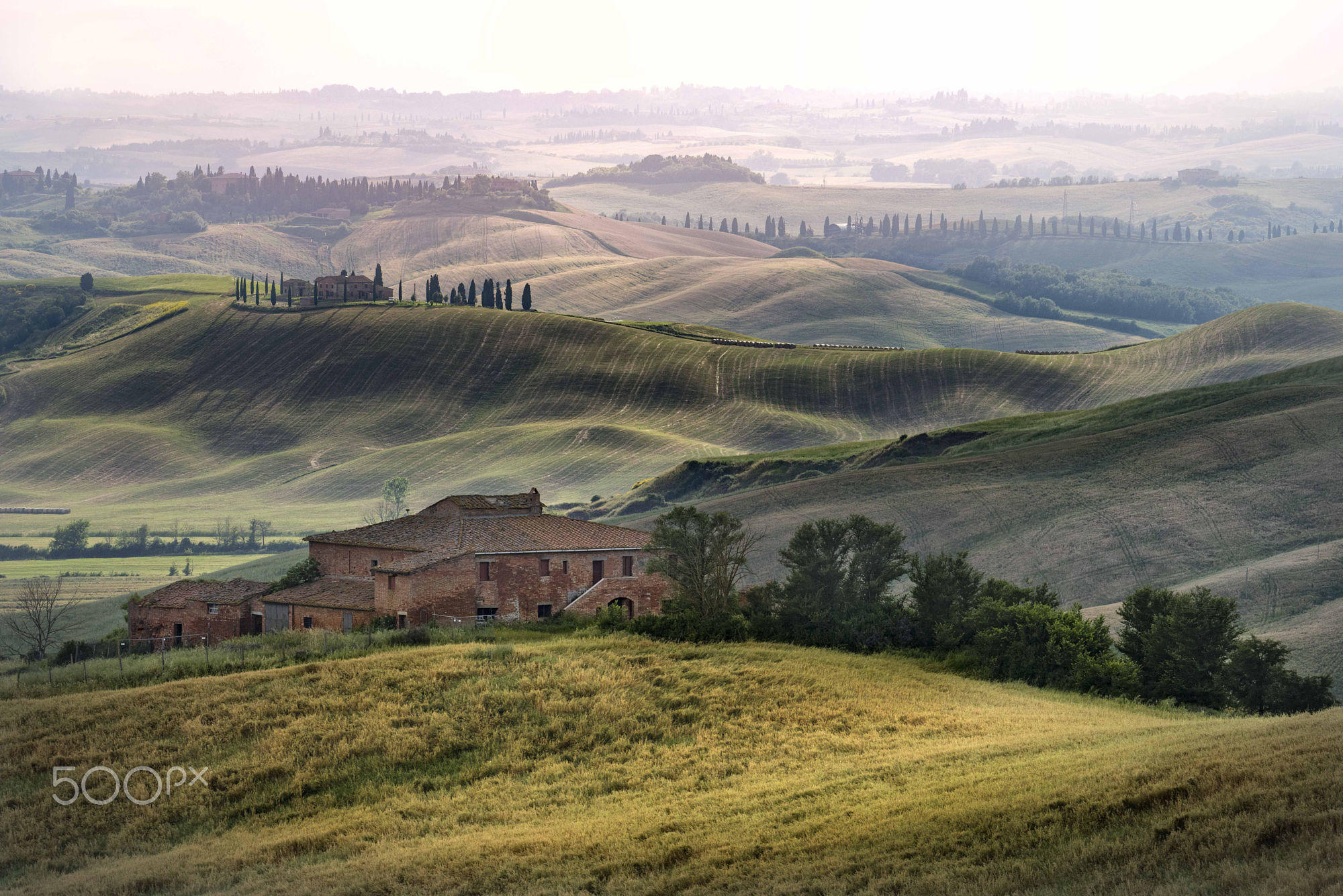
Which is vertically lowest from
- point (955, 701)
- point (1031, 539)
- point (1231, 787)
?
point (1031, 539)

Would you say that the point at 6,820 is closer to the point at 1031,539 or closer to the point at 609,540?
the point at 609,540

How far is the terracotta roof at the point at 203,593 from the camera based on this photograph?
225ft

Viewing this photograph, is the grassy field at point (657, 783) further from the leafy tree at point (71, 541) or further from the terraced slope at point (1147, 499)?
the leafy tree at point (71, 541)

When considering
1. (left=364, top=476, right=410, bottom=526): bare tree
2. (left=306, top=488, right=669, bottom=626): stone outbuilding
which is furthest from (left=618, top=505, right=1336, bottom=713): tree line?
(left=364, top=476, right=410, bottom=526): bare tree

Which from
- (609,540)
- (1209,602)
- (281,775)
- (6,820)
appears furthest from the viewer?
(609,540)

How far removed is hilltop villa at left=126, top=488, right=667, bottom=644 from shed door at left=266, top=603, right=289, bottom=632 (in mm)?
74

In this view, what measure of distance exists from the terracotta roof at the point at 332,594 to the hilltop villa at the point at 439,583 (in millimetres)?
81

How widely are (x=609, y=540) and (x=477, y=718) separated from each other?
1104 inches

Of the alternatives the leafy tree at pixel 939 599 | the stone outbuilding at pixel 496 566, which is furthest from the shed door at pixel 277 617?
the leafy tree at pixel 939 599

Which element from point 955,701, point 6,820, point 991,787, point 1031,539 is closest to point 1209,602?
point 955,701

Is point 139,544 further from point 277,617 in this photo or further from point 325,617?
point 325,617

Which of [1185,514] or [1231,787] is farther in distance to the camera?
[1185,514]

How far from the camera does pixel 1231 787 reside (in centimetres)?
2267

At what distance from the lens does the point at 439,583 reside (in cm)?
6138
